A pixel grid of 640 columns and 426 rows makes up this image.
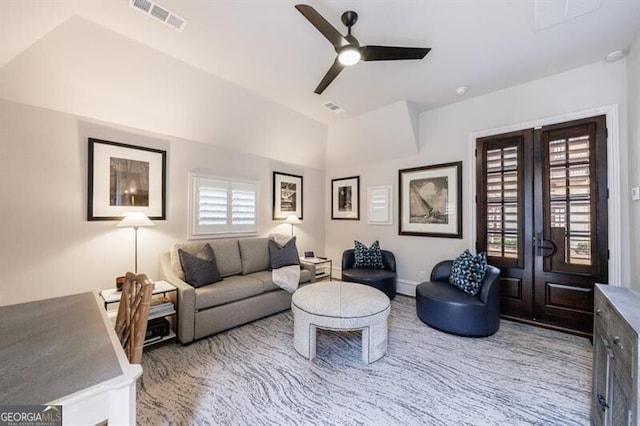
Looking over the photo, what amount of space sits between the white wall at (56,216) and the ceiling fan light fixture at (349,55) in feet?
8.24

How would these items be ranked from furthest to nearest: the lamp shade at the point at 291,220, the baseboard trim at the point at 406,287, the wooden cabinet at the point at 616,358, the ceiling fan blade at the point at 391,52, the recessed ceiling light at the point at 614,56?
the lamp shade at the point at 291,220 < the baseboard trim at the point at 406,287 < the recessed ceiling light at the point at 614,56 < the ceiling fan blade at the point at 391,52 < the wooden cabinet at the point at 616,358

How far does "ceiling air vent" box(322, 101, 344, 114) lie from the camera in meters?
3.86

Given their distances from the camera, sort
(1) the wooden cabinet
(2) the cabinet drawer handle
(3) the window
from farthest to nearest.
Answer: (3) the window, (2) the cabinet drawer handle, (1) the wooden cabinet

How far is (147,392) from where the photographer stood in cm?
193

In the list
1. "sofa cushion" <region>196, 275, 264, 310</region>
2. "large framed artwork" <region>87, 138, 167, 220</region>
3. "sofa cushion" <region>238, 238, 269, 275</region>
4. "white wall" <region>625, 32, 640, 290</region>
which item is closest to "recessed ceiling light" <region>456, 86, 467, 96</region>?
"white wall" <region>625, 32, 640, 290</region>

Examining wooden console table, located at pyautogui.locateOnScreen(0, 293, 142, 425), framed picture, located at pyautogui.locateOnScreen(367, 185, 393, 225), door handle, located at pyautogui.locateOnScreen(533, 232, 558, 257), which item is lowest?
wooden console table, located at pyautogui.locateOnScreen(0, 293, 142, 425)

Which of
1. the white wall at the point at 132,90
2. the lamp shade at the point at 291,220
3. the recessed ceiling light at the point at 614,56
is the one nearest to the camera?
the white wall at the point at 132,90

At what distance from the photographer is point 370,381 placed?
2.09 m

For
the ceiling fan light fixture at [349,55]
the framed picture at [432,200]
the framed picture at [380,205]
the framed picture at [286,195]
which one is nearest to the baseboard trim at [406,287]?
the framed picture at [432,200]

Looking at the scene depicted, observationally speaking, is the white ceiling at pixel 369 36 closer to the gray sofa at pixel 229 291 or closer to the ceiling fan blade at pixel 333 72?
the ceiling fan blade at pixel 333 72

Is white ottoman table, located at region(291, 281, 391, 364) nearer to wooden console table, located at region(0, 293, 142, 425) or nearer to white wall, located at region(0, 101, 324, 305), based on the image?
wooden console table, located at region(0, 293, 142, 425)

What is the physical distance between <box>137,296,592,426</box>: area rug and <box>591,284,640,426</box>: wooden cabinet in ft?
1.58

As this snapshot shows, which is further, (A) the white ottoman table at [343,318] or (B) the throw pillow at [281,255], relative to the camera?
(B) the throw pillow at [281,255]

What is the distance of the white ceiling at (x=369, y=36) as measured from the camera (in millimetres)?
2002
